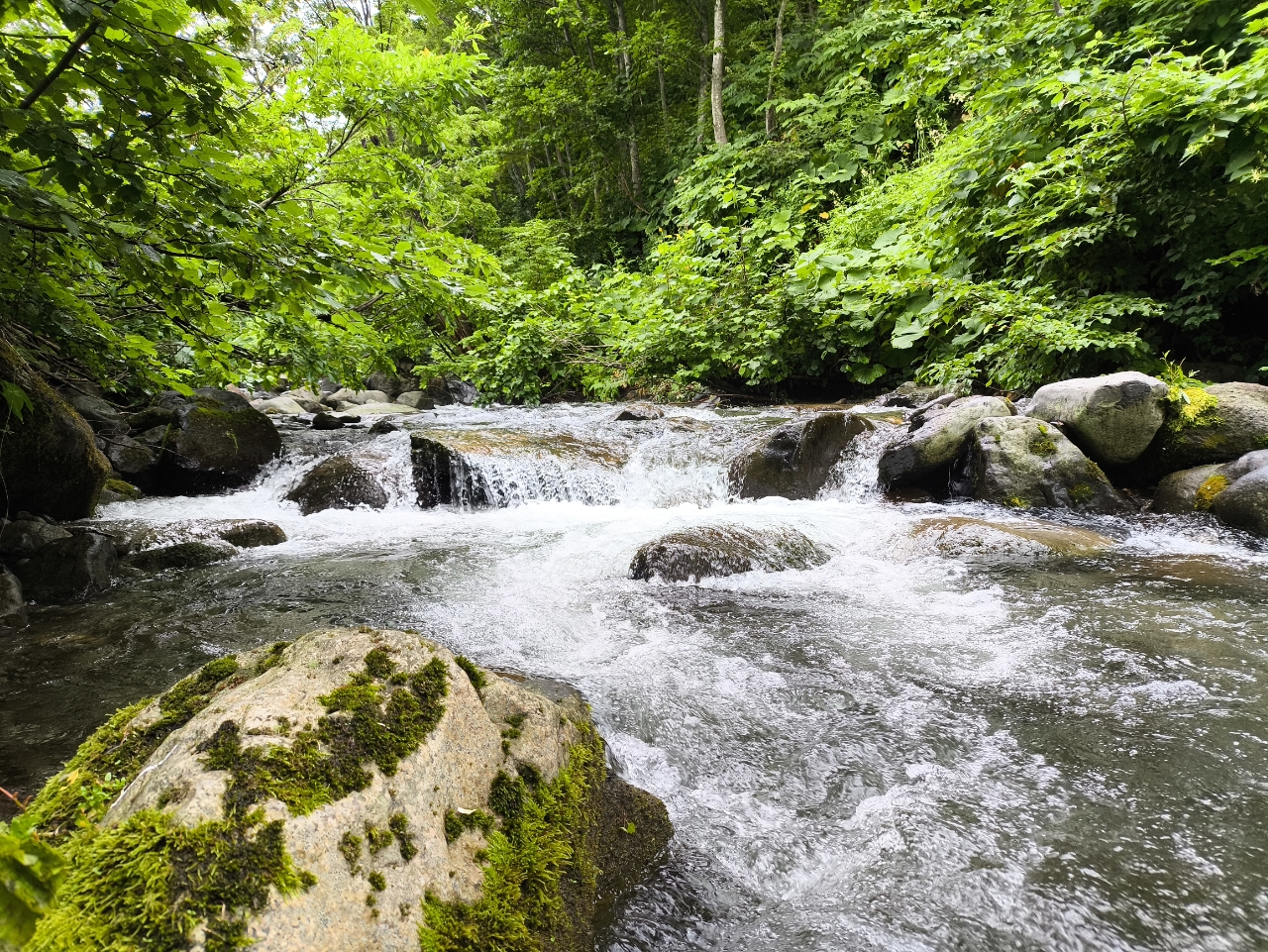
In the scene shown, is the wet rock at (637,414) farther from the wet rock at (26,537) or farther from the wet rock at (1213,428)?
the wet rock at (26,537)

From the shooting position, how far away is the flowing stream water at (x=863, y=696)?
194cm

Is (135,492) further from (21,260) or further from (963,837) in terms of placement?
(963,837)

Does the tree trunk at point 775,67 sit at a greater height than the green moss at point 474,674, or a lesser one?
greater

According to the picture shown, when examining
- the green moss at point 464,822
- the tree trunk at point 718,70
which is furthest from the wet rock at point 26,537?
the tree trunk at point 718,70

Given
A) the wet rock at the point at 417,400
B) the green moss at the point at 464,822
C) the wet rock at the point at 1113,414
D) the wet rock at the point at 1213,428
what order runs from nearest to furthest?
the green moss at the point at 464,822
the wet rock at the point at 1213,428
the wet rock at the point at 1113,414
the wet rock at the point at 417,400

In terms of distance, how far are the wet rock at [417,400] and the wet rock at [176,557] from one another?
11670 mm

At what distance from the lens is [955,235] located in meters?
9.12

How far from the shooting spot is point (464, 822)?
161 centimetres

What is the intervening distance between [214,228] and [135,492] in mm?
7241

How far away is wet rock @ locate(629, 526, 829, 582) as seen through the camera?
522 cm

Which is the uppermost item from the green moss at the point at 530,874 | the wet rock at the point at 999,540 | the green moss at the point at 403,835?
the green moss at the point at 403,835

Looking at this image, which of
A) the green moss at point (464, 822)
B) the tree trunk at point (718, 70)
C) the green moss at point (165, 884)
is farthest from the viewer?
the tree trunk at point (718, 70)

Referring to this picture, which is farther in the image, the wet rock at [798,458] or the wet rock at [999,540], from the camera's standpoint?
the wet rock at [798,458]

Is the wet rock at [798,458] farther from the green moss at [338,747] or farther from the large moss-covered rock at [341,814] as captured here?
the green moss at [338,747]
